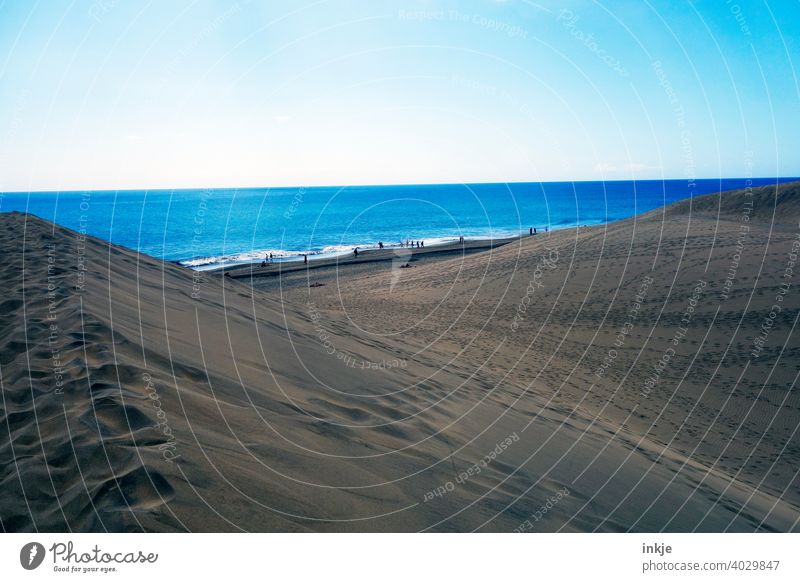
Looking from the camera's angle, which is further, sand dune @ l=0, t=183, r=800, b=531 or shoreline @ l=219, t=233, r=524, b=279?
shoreline @ l=219, t=233, r=524, b=279

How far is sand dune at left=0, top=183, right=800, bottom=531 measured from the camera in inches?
153

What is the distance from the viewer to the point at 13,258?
820 cm

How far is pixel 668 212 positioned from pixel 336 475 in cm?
3025

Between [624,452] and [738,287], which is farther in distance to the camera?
[738,287]

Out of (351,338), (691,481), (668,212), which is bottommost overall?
(691,481)

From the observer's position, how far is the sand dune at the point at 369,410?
12.7ft

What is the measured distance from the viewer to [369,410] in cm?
632

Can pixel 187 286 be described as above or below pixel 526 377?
above

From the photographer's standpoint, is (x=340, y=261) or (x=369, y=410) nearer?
(x=369, y=410)

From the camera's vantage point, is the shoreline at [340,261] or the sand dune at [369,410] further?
the shoreline at [340,261]

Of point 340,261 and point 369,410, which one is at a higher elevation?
point 340,261
